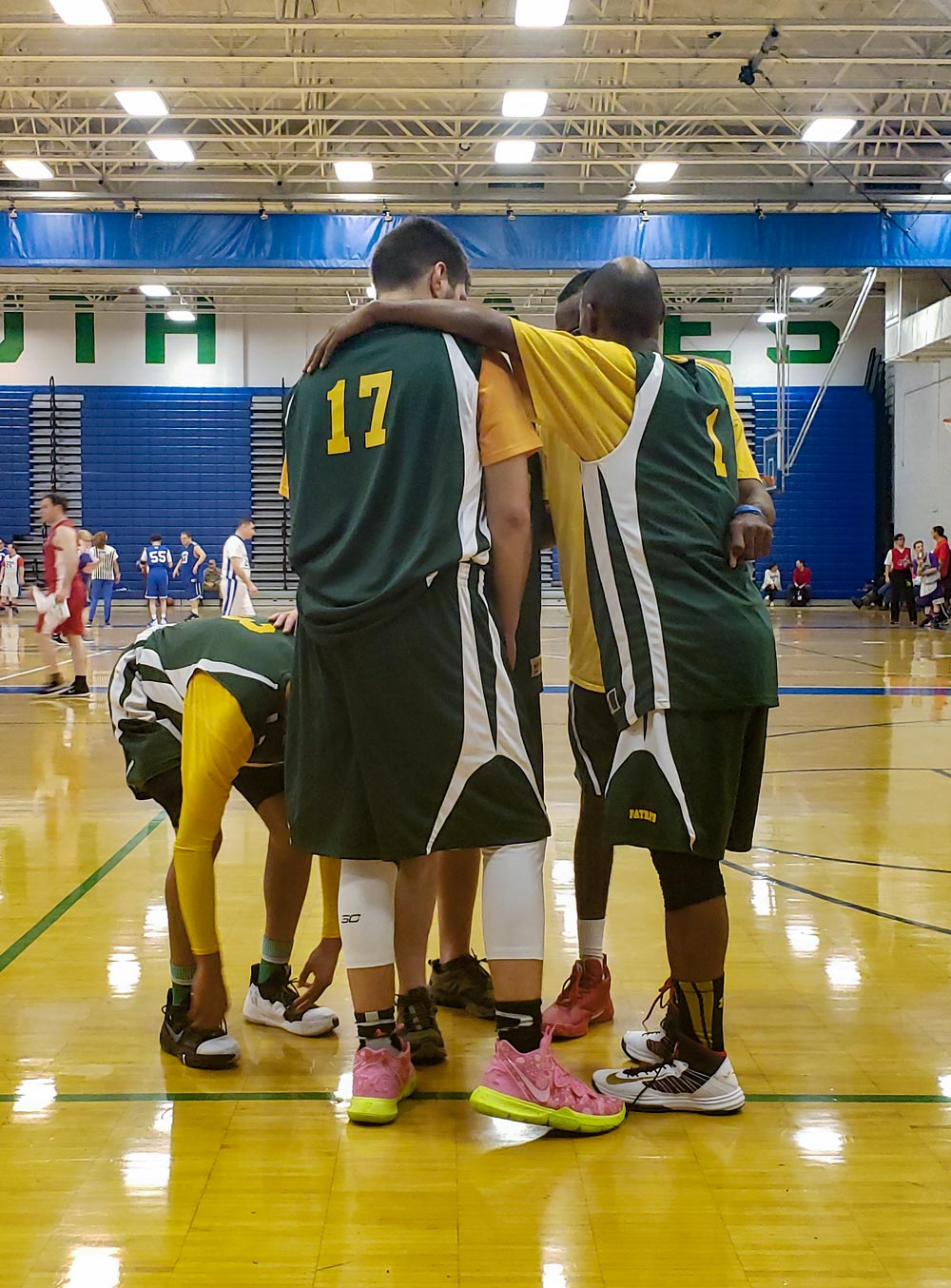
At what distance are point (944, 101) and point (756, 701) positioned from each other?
15403 millimetres

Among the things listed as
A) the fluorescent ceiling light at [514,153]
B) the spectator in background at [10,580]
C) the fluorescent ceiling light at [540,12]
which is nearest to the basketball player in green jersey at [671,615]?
the fluorescent ceiling light at [540,12]

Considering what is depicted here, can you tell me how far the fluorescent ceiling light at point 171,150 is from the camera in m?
15.7

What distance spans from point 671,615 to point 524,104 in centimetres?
1345

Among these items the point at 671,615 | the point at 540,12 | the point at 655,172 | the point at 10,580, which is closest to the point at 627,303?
the point at 671,615

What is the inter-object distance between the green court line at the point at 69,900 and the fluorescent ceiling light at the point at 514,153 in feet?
41.2

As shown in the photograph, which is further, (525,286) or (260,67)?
(525,286)

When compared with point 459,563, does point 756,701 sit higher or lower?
lower

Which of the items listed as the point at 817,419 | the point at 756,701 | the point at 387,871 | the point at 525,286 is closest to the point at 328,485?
the point at 387,871

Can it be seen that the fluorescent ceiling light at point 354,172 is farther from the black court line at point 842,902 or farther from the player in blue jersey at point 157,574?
the black court line at point 842,902

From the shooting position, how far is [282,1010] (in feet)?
9.68

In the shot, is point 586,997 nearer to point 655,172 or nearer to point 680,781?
point 680,781

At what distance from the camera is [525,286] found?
23953mm

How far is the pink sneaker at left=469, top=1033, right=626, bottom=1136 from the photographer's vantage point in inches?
91.2

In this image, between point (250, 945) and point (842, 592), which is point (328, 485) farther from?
point (842, 592)
